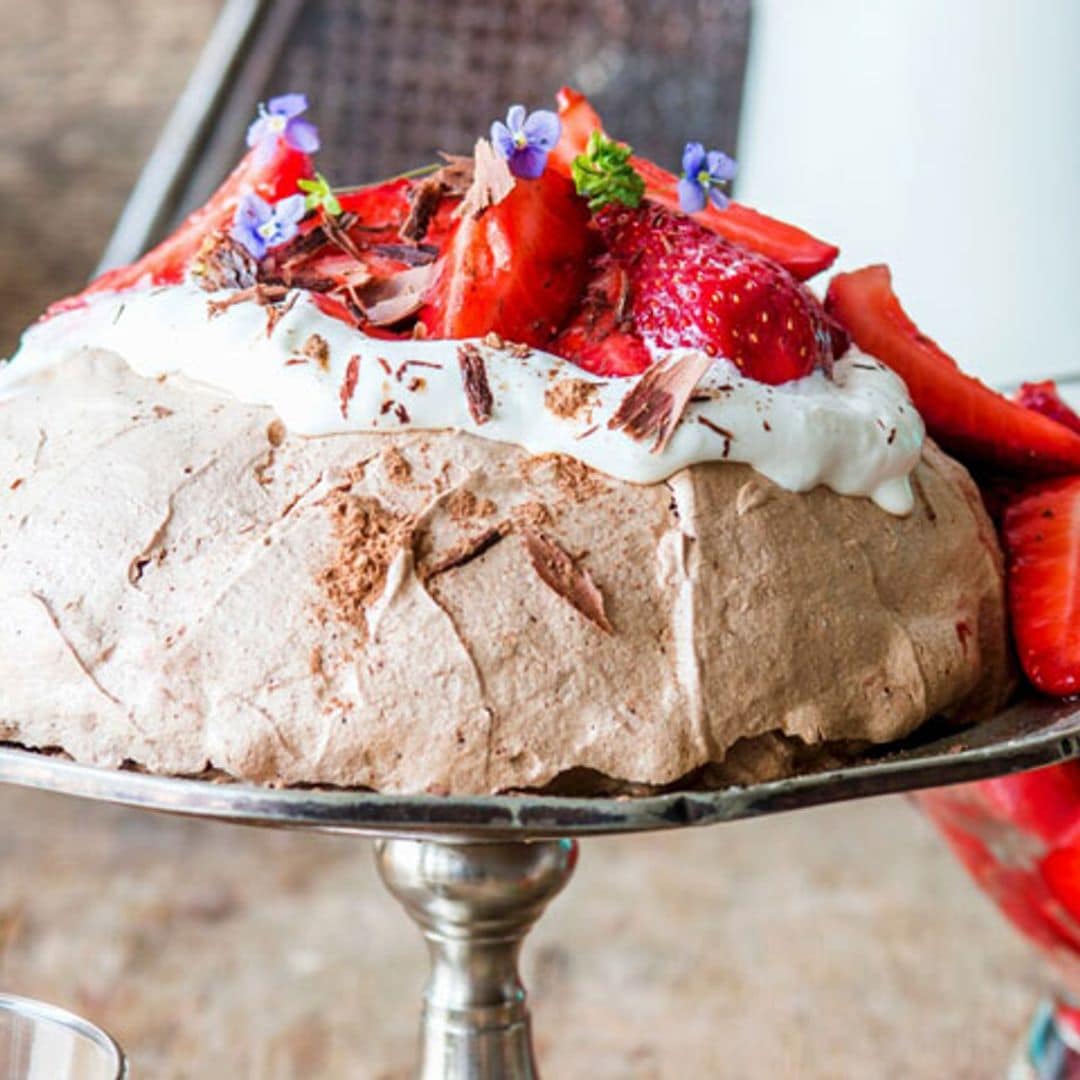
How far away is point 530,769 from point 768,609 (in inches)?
6.8

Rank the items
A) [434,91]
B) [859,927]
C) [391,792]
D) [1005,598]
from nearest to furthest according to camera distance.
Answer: [391,792]
[1005,598]
[859,927]
[434,91]

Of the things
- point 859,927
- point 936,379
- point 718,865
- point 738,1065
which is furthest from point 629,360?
point 718,865

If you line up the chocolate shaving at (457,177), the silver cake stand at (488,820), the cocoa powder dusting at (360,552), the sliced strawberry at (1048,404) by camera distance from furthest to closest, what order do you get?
the sliced strawberry at (1048,404) → the chocolate shaving at (457,177) → the cocoa powder dusting at (360,552) → the silver cake stand at (488,820)

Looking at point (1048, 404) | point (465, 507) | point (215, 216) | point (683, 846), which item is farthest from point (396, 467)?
point (683, 846)

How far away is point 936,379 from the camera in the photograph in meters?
1.20

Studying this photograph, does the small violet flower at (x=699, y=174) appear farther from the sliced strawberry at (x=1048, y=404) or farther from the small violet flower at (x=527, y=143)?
the sliced strawberry at (x=1048, y=404)

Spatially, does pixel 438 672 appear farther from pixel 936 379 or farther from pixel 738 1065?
pixel 738 1065

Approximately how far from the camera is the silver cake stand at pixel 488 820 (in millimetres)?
831

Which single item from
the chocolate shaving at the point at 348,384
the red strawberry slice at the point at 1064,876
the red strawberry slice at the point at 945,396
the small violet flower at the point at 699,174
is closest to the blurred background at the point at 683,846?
the red strawberry slice at the point at 1064,876

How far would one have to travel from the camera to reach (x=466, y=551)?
94cm

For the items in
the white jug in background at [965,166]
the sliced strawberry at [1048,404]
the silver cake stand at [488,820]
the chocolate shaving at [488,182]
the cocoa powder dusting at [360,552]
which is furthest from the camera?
the white jug in background at [965,166]

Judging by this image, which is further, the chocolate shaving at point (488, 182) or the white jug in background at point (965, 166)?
the white jug in background at point (965, 166)

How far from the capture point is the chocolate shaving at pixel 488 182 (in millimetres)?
1036

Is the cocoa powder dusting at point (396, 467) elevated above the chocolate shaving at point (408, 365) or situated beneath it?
situated beneath
